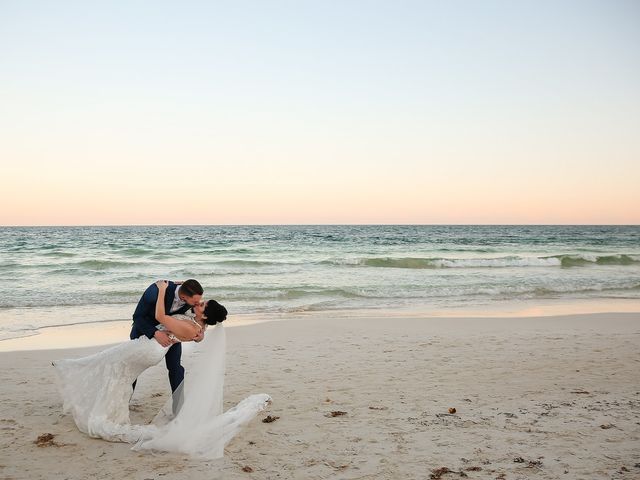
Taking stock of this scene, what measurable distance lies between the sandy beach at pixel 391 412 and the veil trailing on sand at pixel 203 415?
128 mm

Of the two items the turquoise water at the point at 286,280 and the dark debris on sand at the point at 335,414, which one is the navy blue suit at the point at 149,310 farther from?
the turquoise water at the point at 286,280

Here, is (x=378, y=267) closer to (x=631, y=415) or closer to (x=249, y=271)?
(x=249, y=271)

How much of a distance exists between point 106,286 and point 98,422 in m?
15.8

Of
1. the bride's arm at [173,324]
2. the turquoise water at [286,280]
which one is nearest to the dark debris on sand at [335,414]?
the bride's arm at [173,324]

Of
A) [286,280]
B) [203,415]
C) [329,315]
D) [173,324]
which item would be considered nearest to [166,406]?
[203,415]

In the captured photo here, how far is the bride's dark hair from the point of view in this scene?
5.35 m

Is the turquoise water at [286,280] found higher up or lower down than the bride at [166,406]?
lower down

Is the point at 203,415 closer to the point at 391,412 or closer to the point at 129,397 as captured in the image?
the point at 129,397

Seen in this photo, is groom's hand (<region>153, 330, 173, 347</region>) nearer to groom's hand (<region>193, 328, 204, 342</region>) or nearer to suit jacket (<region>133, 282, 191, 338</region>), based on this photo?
suit jacket (<region>133, 282, 191, 338</region>)

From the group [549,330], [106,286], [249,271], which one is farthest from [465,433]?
[249,271]

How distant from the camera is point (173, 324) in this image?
17.2 ft

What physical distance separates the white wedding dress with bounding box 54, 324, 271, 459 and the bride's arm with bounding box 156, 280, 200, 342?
0.32 metres

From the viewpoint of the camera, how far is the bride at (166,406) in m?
5.08

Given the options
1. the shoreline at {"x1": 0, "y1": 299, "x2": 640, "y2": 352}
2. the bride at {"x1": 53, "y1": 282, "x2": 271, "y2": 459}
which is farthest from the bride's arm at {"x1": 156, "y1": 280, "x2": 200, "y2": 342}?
the shoreline at {"x1": 0, "y1": 299, "x2": 640, "y2": 352}
